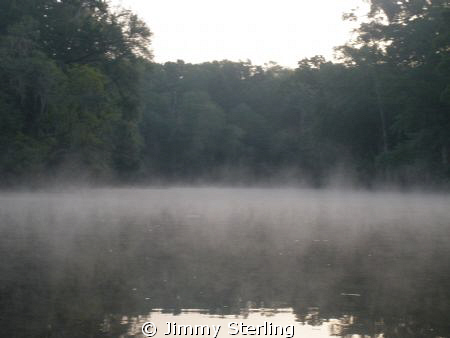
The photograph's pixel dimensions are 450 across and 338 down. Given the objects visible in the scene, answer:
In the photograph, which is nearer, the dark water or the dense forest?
the dark water

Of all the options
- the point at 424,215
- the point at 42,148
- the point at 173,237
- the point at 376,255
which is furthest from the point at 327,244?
the point at 42,148

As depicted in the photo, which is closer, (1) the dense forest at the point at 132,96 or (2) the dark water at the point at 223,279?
(2) the dark water at the point at 223,279

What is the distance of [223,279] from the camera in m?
9.74

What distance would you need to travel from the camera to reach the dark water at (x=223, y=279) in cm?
Answer: 725

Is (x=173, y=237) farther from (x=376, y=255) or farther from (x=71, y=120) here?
(x=71, y=120)

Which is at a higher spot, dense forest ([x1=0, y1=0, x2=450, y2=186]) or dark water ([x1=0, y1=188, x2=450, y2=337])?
dense forest ([x1=0, y1=0, x2=450, y2=186])

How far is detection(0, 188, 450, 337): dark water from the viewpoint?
23.8ft

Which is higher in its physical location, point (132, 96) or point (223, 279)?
point (132, 96)

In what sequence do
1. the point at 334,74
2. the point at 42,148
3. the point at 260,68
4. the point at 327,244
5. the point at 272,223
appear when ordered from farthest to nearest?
1. the point at 260,68
2. the point at 334,74
3. the point at 42,148
4. the point at 272,223
5. the point at 327,244

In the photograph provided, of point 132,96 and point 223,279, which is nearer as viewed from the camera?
point 223,279

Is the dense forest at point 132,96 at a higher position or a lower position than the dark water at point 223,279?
higher

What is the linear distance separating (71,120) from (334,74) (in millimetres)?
20212

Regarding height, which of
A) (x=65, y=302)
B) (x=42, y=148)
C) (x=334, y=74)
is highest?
(x=334, y=74)

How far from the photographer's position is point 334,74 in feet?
183
